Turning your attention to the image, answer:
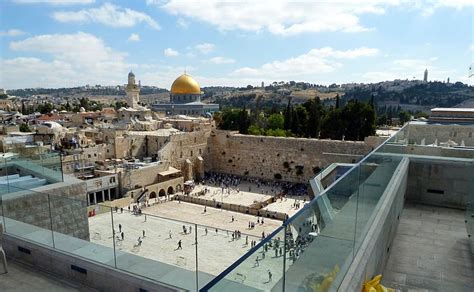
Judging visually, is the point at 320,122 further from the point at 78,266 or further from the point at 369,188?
the point at 78,266

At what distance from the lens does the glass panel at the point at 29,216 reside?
3867mm

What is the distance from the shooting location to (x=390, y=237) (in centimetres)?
441

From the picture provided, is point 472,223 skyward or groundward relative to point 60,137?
skyward

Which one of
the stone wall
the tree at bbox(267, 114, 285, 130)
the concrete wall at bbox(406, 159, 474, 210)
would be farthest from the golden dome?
the concrete wall at bbox(406, 159, 474, 210)

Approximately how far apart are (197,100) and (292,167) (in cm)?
2622

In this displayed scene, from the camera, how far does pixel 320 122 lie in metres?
28.7

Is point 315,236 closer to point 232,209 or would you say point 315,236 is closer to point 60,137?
point 232,209

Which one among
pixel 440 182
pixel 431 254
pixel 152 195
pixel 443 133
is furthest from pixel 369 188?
pixel 152 195

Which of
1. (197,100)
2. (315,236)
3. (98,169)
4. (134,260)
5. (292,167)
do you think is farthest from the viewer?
(197,100)

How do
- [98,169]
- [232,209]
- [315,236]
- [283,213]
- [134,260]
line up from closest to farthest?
[315,236] → [134,260] → [283,213] → [232,209] → [98,169]

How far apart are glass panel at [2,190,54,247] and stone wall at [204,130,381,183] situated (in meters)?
19.4

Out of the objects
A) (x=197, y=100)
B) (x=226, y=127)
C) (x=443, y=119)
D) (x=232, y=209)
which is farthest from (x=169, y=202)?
(x=197, y=100)

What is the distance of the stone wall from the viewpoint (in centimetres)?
2353

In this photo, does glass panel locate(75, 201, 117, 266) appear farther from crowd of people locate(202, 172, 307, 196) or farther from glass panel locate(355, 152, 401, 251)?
crowd of people locate(202, 172, 307, 196)
